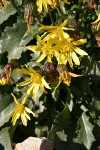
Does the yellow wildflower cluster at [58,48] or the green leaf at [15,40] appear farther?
the green leaf at [15,40]

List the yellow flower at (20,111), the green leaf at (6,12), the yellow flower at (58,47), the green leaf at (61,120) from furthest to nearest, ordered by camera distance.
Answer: the green leaf at (6,12) < the green leaf at (61,120) < the yellow flower at (20,111) < the yellow flower at (58,47)

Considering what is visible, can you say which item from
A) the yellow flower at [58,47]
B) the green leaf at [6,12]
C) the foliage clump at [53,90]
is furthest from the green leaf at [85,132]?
the green leaf at [6,12]

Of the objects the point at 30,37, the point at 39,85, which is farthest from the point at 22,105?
the point at 30,37

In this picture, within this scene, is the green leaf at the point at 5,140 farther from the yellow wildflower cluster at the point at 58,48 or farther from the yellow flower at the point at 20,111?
the yellow wildflower cluster at the point at 58,48

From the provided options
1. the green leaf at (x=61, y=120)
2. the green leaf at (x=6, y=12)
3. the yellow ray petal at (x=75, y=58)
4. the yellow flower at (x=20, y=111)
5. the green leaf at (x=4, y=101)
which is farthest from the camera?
the green leaf at (x=6, y=12)

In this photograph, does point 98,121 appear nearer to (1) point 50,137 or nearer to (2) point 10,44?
(1) point 50,137

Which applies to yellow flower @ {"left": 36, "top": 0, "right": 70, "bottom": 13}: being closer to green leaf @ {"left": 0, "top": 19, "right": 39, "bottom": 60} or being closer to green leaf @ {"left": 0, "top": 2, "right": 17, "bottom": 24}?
green leaf @ {"left": 0, "top": 19, "right": 39, "bottom": 60}

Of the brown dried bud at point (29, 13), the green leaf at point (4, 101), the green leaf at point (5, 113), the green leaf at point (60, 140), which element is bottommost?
the green leaf at point (60, 140)
